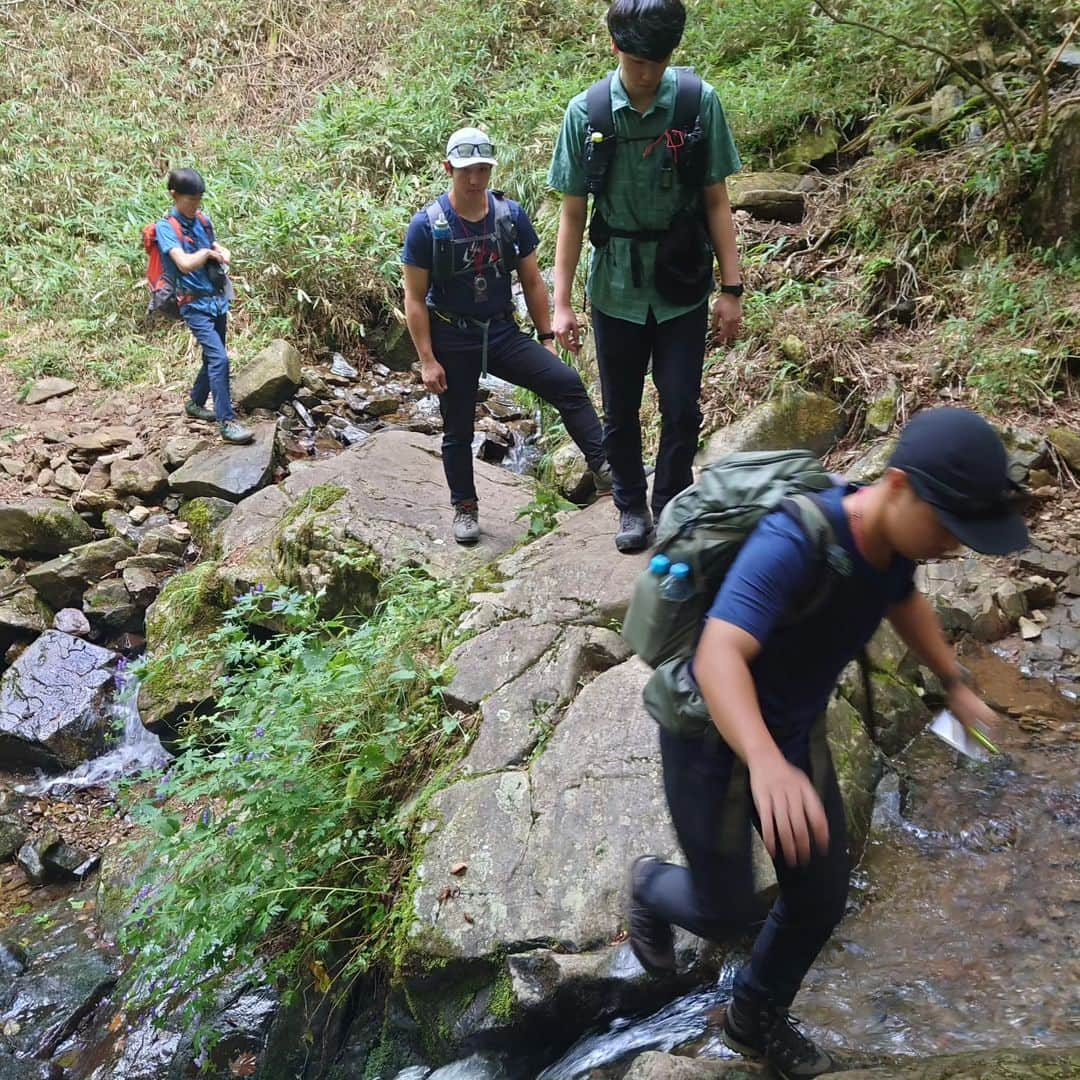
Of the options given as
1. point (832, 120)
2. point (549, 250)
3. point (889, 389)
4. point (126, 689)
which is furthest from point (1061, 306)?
point (126, 689)

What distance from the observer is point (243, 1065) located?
387cm

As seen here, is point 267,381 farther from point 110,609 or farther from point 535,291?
point 535,291

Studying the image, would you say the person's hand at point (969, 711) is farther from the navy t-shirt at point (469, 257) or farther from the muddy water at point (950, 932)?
the navy t-shirt at point (469, 257)

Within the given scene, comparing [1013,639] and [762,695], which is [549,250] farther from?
[762,695]

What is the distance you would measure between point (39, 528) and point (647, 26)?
6.33 meters

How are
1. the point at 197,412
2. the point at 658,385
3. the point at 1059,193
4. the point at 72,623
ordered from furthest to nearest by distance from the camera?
the point at 197,412 < the point at 72,623 < the point at 1059,193 < the point at 658,385

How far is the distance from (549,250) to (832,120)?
267 centimetres

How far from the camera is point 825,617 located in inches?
78.0

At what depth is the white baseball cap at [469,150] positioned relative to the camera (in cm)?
437

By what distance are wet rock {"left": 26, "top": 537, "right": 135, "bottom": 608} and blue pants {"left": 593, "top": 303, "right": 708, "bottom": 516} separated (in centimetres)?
485

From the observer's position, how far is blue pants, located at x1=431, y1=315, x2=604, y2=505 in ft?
16.0

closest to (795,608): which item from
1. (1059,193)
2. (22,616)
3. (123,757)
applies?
(1059,193)

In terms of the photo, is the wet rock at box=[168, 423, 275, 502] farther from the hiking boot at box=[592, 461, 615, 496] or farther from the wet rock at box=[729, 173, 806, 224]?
the wet rock at box=[729, 173, 806, 224]

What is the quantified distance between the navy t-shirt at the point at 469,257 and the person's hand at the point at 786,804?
Result: 11.3 feet
